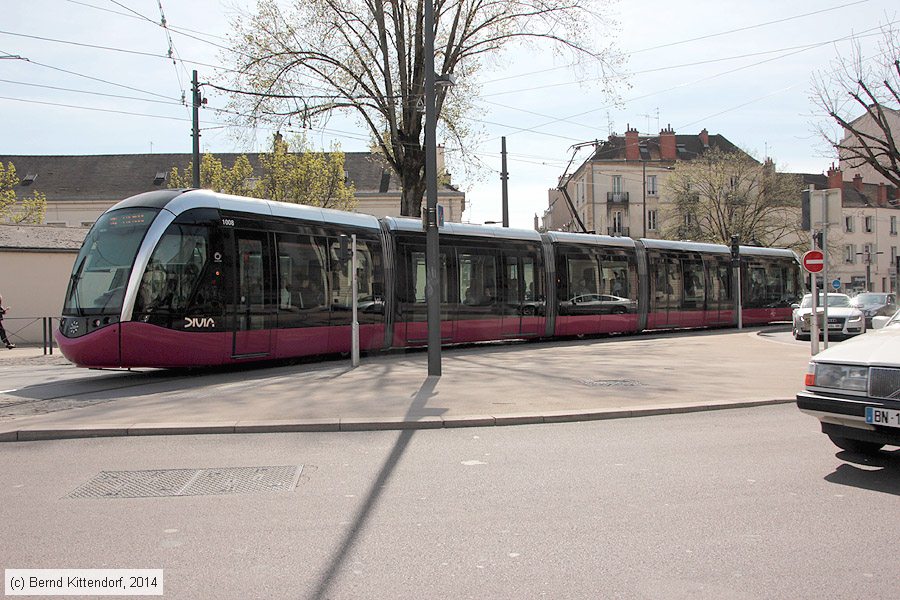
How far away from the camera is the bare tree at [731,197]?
5009 centimetres

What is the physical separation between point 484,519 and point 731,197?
166 feet

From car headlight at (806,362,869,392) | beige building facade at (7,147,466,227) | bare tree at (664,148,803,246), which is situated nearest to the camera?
car headlight at (806,362,869,392)

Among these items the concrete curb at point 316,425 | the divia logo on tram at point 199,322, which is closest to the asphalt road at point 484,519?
the concrete curb at point 316,425

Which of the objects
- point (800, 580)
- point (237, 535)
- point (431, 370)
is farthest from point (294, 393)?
point (800, 580)

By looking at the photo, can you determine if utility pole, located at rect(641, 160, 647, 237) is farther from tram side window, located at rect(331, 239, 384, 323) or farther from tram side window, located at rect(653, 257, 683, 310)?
tram side window, located at rect(331, 239, 384, 323)

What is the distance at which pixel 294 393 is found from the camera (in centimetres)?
1045

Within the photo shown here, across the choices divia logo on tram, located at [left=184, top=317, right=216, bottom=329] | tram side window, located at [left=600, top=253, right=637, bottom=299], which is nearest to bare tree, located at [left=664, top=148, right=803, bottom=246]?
tram side window, located at [left=600, top=253, right=637, bottom=299]

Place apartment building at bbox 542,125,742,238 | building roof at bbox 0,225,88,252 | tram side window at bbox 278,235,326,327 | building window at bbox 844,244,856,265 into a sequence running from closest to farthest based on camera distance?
1. tram side window at bbox 278,235,326,327
2. building roof at bbox 0,225,88,252
3. apartment building at bbox 542,125,742,238
4. building window at bbox 844,244,856,265

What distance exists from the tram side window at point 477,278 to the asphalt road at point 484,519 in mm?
11040

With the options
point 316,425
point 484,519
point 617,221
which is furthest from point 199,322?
point 617,221

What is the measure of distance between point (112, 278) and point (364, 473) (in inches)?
298

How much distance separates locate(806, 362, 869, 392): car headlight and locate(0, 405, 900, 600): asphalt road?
0.73 m

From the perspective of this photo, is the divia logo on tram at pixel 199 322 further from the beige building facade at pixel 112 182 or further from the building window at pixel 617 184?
the building window at pixel 617 184

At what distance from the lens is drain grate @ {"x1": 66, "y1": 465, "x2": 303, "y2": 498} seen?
18.5 feet
